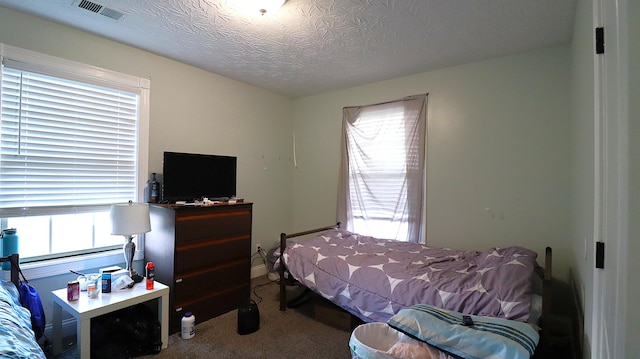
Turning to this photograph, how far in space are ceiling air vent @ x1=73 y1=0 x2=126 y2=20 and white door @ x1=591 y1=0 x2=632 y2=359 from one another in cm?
276

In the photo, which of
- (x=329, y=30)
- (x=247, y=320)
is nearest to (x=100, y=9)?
(x=329, y=30)

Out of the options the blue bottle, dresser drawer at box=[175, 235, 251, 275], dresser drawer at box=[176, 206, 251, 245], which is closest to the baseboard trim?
dresser drawer at box=[175, 235, 251, 275]

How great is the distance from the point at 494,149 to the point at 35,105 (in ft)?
13.1

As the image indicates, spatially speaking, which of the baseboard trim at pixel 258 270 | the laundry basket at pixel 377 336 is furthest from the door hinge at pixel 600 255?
the baseboard trim at pixel 258 270

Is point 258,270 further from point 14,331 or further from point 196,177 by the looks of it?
point 14,331

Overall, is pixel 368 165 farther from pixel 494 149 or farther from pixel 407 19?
pixel 407 19

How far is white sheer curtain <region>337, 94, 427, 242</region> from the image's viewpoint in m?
3.33

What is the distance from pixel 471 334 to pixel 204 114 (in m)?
3.16

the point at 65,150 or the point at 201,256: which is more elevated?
the point at 65,150

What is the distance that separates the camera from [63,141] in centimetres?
240

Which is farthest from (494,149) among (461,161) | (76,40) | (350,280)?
(76,40)

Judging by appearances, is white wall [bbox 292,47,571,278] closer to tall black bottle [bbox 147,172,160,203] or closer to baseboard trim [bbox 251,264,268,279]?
baseboard trim [bbox 251,264,268,279]

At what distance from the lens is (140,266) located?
2852 mm

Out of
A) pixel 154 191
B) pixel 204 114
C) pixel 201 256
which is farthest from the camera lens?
pixel 204 114
